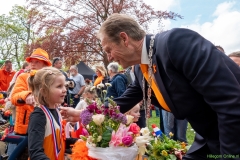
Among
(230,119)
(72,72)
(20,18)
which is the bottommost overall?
(230,119)

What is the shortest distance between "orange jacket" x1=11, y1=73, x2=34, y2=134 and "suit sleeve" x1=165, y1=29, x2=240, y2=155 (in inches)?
89.3

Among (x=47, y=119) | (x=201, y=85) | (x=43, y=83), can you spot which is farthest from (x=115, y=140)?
(x=43, y=83)

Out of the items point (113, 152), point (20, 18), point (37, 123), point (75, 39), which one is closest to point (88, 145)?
point (113, 152)

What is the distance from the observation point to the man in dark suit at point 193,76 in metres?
1.18

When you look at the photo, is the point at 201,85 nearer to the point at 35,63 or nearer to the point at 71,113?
the point at 71,113

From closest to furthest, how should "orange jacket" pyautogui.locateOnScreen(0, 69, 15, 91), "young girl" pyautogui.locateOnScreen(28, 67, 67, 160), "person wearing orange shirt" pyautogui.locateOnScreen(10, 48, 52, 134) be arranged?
"young girl" pyautogui.locateOnScreen(28, 67, 67, 160), "person wearing orange shirt" pyautogui.locateOnScreen(10, 48, 52, 134), "orange jacket" pyautogui.locateOnScreen(0, 69, 15, 91)

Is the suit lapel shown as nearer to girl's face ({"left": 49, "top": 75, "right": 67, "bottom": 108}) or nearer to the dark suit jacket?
the dark suit jacket

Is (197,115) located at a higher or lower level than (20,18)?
lower

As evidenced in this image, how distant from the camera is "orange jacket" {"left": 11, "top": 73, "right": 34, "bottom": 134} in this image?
125 inches

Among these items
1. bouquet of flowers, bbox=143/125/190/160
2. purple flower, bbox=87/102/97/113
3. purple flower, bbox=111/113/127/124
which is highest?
purple flower, bbox=87/102/97/113

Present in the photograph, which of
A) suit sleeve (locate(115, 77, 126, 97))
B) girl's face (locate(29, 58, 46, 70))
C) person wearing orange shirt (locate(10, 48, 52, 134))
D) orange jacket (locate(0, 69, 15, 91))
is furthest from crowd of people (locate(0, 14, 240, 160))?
orange jacket (locate(0, 69, 15, 91))

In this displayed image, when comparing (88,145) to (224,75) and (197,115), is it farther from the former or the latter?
(224,75)

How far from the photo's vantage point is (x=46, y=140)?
7.51 ft

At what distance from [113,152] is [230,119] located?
94 centimetres
